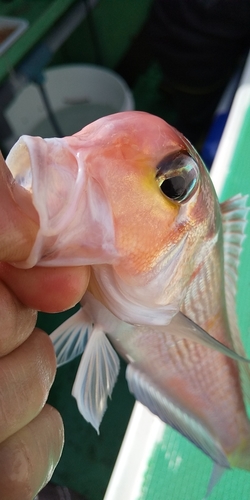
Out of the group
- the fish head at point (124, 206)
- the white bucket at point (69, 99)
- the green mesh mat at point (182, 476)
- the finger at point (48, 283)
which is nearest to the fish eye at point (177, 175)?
the fish head at point (124, 206)

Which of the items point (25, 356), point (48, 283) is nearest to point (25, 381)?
point (25, 356)

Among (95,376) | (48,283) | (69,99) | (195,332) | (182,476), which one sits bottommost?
(182,476)

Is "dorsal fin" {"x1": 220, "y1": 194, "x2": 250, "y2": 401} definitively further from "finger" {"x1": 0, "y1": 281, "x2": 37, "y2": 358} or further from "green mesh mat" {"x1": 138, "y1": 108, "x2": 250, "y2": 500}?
"finger" {"x1": 0, "y1": 281, "x2": 37, "y2": 358}

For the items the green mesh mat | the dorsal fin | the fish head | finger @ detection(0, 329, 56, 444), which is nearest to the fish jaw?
the fish head

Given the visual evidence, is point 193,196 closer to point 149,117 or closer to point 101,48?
point 149,117

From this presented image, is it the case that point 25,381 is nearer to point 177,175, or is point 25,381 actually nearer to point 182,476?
point 177,175

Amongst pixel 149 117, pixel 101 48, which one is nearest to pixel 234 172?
pixel 149 117
